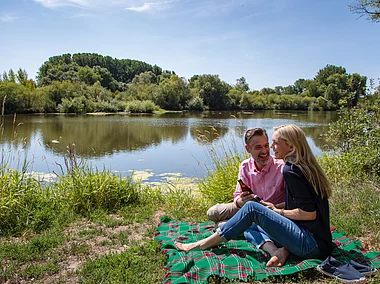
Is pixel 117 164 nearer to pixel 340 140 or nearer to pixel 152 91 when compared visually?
pixel 340 140

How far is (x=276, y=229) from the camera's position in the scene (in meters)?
2.44

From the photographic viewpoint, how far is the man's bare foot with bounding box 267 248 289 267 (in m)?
2.43

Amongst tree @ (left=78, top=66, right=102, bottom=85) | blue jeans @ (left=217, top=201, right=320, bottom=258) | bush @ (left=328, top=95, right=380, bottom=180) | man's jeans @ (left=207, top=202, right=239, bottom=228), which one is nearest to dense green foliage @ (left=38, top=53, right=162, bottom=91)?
tree @ (left=78, top=66, right=102, bottom=85)

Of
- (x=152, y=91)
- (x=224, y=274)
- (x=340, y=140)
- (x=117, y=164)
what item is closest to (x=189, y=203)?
(x=224, y=274)

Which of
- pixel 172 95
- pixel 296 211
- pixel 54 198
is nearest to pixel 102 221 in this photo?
pixel 54 198

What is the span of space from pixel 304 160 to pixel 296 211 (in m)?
0.40

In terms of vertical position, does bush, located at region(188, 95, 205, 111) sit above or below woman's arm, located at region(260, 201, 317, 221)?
above

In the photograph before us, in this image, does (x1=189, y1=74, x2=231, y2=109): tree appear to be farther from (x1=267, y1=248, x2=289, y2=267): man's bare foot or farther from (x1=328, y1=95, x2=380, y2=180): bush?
(x1=267, y1=248, x2=289, y2=267): man's bare foot

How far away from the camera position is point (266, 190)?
2848 mm

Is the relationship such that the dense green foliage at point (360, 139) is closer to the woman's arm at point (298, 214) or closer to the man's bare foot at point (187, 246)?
the woman's arm at point (298, 214)

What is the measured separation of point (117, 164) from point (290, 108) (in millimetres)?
53935

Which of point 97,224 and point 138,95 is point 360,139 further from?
point 138,95

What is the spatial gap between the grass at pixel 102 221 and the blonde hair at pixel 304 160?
0.68m

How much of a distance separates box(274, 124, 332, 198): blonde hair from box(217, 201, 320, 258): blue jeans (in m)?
0.35
